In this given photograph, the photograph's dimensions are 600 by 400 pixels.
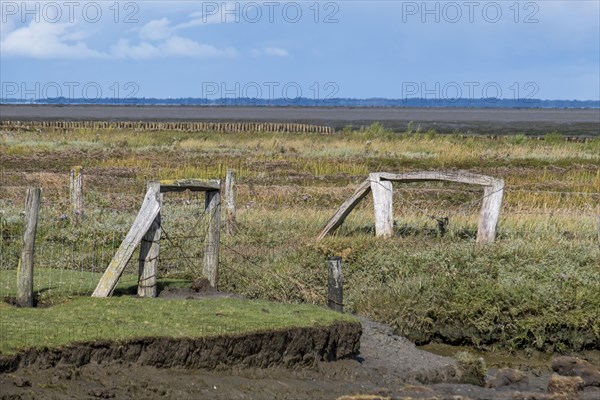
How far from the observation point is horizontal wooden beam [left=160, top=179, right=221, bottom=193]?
13.3 m

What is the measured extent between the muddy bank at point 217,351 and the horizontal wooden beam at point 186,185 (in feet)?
9.79

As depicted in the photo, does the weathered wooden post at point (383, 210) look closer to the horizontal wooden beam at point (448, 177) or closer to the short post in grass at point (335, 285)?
the horizontal wooden beam at point (448, 177)

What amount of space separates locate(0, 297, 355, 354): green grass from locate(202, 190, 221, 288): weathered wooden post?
159 centimetres

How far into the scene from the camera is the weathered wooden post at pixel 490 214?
17.9m

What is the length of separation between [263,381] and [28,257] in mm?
2994

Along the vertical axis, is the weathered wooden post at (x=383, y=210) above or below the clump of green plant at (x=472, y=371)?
above

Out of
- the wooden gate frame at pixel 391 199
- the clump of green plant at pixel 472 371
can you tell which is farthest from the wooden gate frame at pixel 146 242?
the wooden gate frame at pixel 391 199

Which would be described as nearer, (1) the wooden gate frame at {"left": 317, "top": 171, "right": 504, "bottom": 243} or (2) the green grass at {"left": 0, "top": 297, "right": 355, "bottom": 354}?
(2) the green grass at {"left": 0, "top": 297, "right": 355, "bottom": 354}

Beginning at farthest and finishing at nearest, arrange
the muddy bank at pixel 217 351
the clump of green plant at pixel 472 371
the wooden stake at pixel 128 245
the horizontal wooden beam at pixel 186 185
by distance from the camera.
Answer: the horizontal wooden beam at pixel 186 185, the wooden stake at pixel 128 245, the clump of green plant at pixel 472 371, the muddy bank at pixel 217 351

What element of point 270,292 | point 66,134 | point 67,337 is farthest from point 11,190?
point 66,134

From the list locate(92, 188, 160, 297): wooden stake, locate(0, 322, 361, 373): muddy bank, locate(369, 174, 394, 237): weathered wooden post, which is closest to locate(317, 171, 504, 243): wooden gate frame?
locate(369, 174, 394, 237): weathered wooden post

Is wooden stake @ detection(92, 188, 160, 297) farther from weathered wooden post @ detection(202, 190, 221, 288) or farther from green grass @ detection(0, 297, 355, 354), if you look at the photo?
weathered wooden post @ detection(202, 190, 221, 288)

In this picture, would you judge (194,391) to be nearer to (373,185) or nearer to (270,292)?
(270,292)

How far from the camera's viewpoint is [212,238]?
14.0 m
